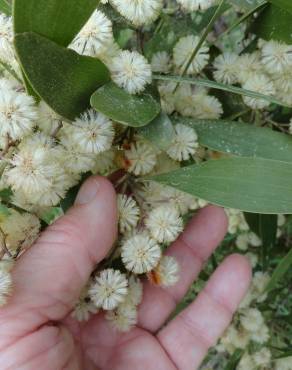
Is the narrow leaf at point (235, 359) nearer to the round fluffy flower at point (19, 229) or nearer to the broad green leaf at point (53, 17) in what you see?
the round fluffy flower at point (19, 229)

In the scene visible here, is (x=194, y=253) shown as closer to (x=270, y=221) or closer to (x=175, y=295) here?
(x=175, y=295)

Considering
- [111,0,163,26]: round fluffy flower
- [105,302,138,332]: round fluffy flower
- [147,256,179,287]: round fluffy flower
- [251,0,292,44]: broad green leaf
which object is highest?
[111,0,163,26]: round fluffy flower

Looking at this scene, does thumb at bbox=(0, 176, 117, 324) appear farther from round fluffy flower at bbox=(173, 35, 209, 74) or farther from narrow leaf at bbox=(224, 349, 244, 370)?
narrow leaf at bbox=(224, 349, 244, 370)

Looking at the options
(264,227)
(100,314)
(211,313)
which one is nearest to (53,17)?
(100,314)

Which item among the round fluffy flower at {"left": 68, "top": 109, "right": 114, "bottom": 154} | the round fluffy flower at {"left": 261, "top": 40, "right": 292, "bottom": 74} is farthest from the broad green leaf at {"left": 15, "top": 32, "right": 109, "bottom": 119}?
the round fluffy flower at {"left": 261, "top": 40, "right": 292, "bottom": 74}

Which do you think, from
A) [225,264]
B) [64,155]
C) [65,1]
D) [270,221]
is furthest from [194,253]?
[65,1]

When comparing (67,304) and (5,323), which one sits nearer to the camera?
(5,323)
